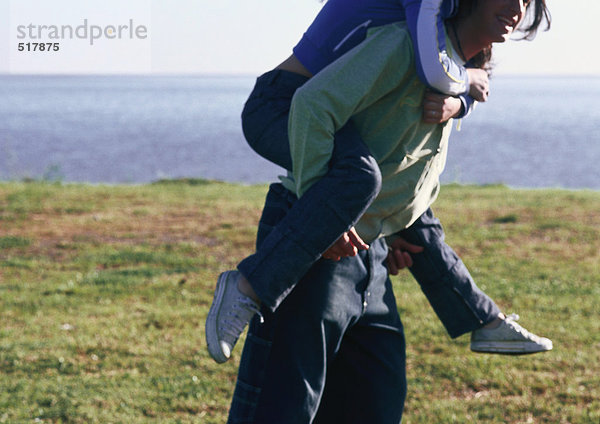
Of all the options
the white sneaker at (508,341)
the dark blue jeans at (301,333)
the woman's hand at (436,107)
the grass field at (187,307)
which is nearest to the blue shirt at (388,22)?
the woman's hand at (436,107)

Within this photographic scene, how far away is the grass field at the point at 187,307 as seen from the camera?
419 centimetres

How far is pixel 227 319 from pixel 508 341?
3.86 ft

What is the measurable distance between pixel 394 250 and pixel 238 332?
74 cm

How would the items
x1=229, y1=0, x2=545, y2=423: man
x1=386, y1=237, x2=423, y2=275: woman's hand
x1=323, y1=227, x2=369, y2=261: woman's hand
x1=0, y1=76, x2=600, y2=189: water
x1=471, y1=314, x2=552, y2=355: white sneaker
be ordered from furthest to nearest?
1. x1=0, y1=76, x2=600, y2=189: water
2. x1=471, y1=314, x2=552, y2=355: white sneaker
3. x1=386, y1=237, x2=423, y2=275: woman's hand
4. x1=323, y1=227, x2=369, y2=261: woman's hand
5. x1=229, y1=0, x2=545, y2=423: man

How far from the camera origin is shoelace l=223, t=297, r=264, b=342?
2211 millimetres

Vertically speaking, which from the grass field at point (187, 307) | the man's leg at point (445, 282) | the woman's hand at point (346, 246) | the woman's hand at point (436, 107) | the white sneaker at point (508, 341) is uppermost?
the woman's hand at point (436, 107)

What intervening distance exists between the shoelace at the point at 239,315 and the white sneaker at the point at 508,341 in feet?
3.38

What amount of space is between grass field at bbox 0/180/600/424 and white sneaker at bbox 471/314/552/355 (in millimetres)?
1256

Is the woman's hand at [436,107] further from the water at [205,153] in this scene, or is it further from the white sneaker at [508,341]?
the water at [205,153]

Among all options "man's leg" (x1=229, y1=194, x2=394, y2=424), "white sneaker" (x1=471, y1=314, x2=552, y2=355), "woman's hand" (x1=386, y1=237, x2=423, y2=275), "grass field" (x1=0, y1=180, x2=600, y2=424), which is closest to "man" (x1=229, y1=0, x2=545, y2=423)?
"man's leg" (x1=229, y1=194, x2=394, y2=424)

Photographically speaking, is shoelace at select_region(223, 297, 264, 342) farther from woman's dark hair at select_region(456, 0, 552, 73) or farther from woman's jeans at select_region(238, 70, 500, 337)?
woman's dark hair at select_region(456, 0, 552, 73)

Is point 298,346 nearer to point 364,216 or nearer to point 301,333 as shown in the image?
point 301,333

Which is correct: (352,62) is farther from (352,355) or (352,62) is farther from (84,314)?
(84,314)

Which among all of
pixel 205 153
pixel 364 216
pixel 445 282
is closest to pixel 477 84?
pixel 364 216
